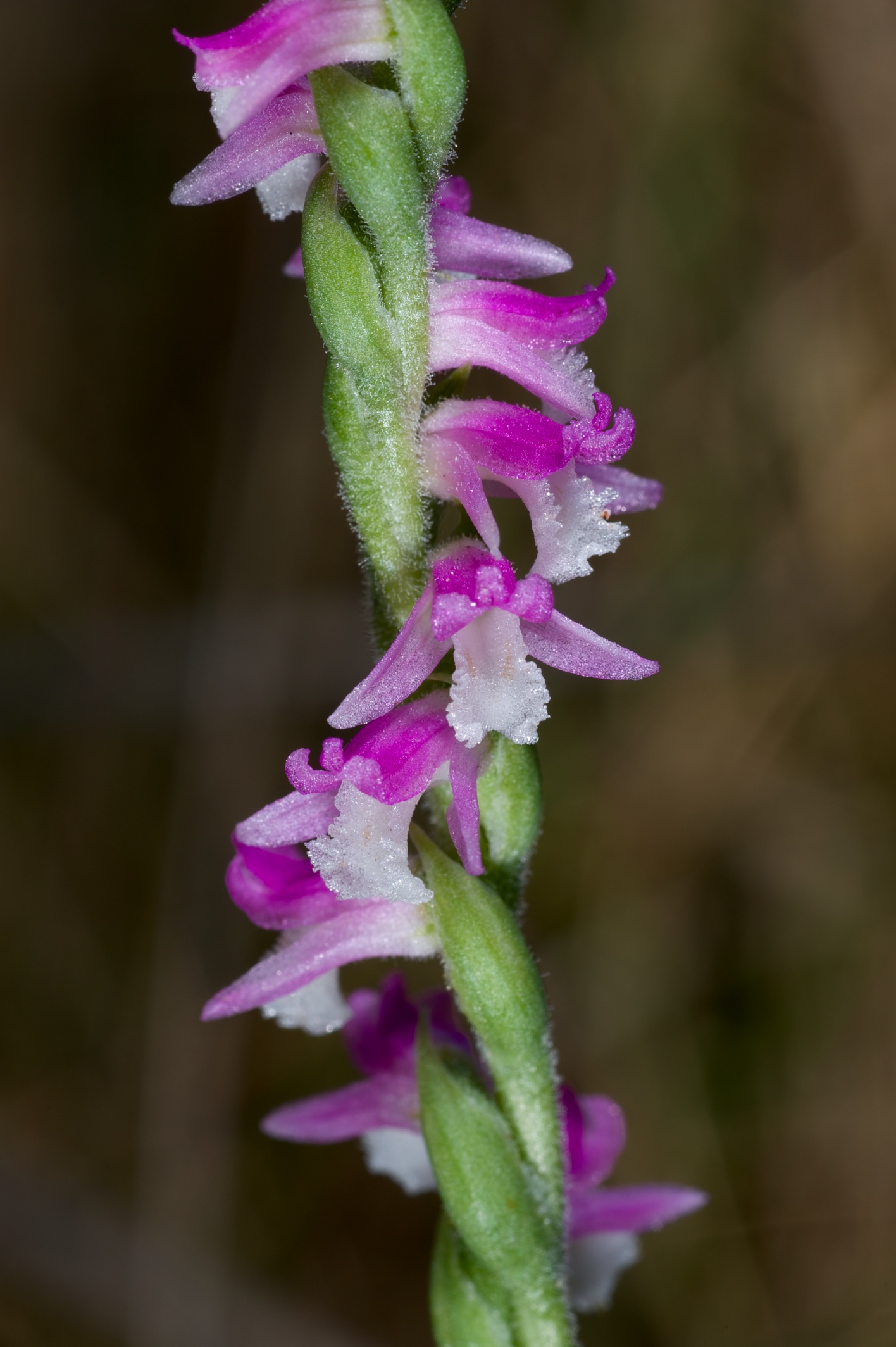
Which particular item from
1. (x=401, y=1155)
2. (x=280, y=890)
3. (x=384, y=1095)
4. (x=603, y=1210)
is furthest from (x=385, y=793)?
(x=603, y=1210)

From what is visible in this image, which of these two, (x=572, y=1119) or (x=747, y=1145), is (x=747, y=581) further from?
(x=572, y=1119)

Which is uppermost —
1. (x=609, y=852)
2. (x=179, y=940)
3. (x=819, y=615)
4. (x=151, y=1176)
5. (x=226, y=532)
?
(x=226, y=532)

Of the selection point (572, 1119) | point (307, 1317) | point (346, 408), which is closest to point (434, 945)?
point (572, 1119)

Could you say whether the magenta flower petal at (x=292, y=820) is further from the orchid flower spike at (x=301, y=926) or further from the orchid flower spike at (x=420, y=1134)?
the orchid flower spike at (x=420, y=1134)

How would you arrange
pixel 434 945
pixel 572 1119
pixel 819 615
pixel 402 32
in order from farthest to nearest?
pixel 819 615, pixel 572 1119, pixel 434 945, pixel 402 32

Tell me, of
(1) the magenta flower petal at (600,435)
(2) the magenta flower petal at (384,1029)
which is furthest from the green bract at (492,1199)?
(1) the magenta flower petal at (600,435)

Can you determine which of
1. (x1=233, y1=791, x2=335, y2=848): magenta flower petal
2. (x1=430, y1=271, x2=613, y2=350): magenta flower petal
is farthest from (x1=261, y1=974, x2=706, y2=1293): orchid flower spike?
(x1=430, y1=271, x2=613, y2=350): magenta flower petal

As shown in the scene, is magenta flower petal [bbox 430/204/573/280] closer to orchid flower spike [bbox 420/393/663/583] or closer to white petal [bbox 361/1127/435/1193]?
orchid flower spike [bbox 420/393/663/583]
